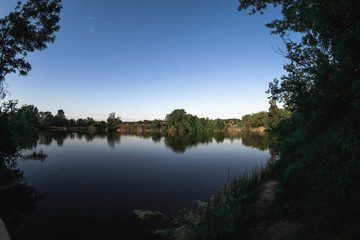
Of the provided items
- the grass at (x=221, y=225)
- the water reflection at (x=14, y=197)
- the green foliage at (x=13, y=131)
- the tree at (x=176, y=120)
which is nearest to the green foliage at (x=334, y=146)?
the grass at (x=221, y=225)

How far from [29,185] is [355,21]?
877 inches

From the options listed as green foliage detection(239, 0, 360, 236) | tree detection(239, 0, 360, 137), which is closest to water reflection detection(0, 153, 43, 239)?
green foliage detection(239, 0, 360, 236)

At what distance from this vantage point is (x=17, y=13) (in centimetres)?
1484

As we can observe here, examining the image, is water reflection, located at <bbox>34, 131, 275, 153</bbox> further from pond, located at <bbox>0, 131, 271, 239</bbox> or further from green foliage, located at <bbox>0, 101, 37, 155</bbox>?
green foliage, located at <bbox>0, 101, 37, 155</bbox>

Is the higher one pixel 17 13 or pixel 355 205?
pixel 17 13

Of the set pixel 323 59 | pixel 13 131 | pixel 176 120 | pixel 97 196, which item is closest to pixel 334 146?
pixel 323 59

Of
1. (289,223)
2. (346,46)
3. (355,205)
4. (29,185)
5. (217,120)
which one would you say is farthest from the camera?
(217,120)

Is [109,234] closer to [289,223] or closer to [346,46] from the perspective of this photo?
[289,223]

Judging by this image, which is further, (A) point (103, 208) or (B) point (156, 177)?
(B) point (156, 177)

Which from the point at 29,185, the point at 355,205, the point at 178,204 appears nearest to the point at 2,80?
the point at 29,185

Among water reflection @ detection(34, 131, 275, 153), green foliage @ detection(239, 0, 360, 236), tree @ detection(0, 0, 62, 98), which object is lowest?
water reflection @ detection(34, 131, 275, 153)

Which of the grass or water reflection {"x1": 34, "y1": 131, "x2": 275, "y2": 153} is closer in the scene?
the grass

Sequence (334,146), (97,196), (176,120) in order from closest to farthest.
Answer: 1. (334,146)
2. (97,196)
3. (176,120)

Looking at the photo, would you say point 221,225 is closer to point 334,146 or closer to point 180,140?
point 334,146
